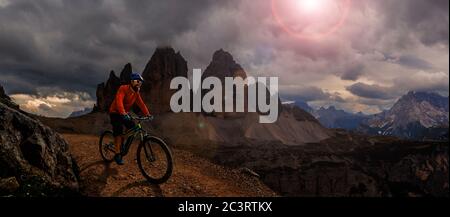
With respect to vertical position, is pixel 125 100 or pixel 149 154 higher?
pixel 125 100

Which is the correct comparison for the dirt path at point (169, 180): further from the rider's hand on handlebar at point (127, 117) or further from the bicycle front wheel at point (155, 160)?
the rider's hand on handlebar at point (127, 117)

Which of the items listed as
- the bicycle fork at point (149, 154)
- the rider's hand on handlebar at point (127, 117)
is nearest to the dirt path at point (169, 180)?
the bicycle fork at point (149, 154)

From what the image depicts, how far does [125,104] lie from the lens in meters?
14.1

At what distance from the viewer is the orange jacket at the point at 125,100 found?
13328 millimetres

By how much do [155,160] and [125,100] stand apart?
2.41 m

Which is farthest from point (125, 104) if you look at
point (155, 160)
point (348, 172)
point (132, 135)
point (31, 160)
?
point (348, 172)

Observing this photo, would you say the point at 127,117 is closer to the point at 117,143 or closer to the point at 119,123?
the point at 119,123

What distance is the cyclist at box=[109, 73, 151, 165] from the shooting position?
13.4 m

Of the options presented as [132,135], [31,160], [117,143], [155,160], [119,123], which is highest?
[119,123]

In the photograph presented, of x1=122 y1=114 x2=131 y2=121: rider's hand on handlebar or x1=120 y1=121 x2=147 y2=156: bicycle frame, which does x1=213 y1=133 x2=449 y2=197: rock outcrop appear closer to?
x1=120 y1=121 x2=147 y2=156: bicycle frame

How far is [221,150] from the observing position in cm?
17738

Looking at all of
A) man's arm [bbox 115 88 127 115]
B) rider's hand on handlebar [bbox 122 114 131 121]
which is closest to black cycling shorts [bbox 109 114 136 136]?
rider's hand on handlebar [bbox 122 114 131 121]
